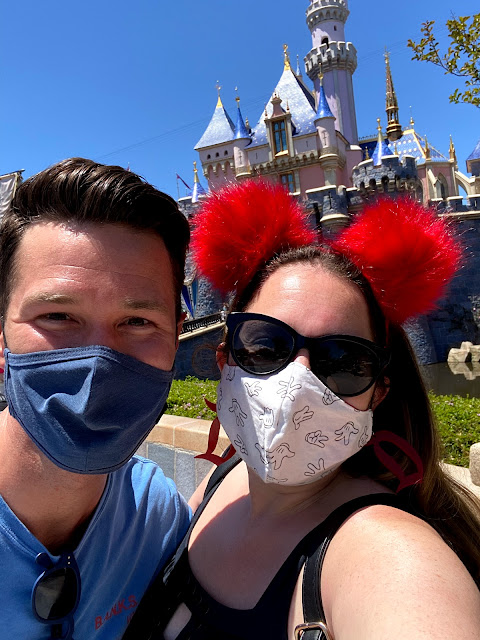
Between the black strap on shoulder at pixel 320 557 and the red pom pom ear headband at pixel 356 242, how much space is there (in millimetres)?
621

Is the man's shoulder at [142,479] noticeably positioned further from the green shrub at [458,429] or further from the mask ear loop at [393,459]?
the green shrub at [458,429]

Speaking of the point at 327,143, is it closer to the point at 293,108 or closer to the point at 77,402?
the point at 293,108

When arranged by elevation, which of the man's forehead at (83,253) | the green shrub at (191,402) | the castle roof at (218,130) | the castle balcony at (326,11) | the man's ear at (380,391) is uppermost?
the castle balcony at (326,11)

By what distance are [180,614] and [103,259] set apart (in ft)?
3.52

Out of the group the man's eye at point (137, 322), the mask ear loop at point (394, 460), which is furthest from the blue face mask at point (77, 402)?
the mask ear loop at point (394, 460)

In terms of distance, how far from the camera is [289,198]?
1.81 m

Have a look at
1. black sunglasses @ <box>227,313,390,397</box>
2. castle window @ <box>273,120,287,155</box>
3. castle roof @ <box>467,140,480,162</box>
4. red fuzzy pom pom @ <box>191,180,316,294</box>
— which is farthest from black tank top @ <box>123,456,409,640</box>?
castle roof @ <box>467,140,480,162</box>

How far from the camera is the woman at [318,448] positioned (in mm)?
1092

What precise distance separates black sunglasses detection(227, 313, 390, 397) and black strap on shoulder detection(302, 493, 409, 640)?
32cm

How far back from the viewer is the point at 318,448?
1.42m

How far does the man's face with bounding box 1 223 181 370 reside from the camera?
4.26 ft

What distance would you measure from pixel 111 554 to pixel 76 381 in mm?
576

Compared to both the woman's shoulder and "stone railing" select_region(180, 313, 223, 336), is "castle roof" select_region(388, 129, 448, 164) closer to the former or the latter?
"stone railing" select_region(180, 313, 223, 336)

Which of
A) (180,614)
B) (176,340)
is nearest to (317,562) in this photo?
(180,614)
